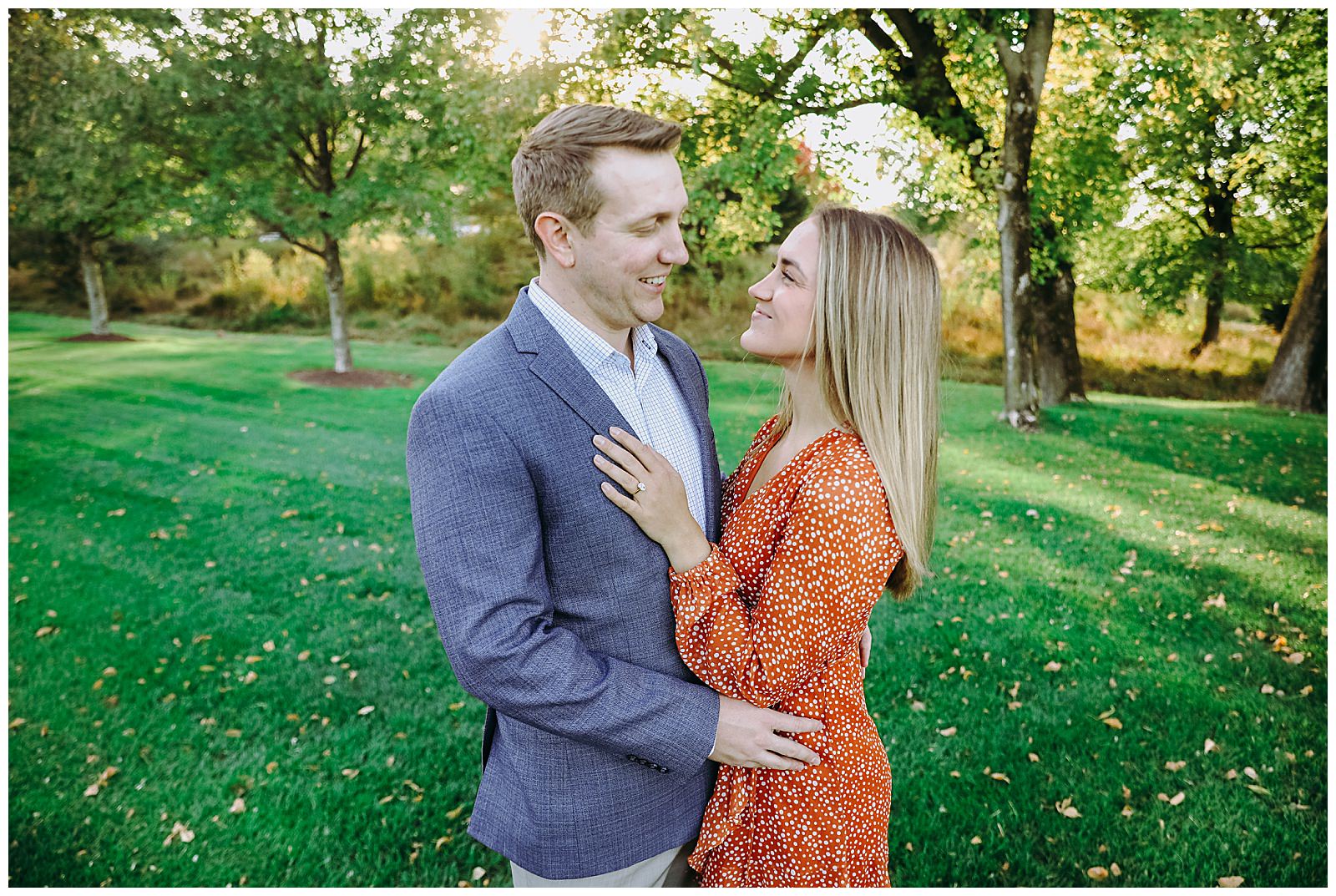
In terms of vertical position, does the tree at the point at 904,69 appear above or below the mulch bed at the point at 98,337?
above

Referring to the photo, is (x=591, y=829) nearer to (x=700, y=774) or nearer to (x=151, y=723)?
(x=700, y=774)

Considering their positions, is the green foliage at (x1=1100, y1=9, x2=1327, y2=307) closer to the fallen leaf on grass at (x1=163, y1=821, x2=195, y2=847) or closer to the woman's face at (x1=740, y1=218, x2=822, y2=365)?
the woman's face at (x1=740, y1=218, x2=822, y2=365)

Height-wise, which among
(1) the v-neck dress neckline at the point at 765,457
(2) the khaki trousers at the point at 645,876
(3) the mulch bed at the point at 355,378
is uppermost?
(1) the v-neck dress neckline at the point at 765,457

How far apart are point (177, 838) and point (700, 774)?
2971 mm

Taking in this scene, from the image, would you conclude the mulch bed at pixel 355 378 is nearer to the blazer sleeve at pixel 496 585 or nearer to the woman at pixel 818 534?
the woman at pixel 818 534

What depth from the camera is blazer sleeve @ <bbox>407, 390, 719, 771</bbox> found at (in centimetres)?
164

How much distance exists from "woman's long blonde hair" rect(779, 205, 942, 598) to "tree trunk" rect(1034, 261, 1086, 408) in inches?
461

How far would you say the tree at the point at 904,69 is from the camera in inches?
359

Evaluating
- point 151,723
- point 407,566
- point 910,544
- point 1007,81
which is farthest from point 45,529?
point 1007,81

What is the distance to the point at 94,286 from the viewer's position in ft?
42.8

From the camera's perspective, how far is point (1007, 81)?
9656 mm

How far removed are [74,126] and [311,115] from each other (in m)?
3.05

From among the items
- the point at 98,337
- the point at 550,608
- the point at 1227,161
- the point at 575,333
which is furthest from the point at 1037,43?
the point at 98,337

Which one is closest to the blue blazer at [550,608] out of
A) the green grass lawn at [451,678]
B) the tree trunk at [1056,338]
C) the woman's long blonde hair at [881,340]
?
the woman's long blonde hair at [881,340]
